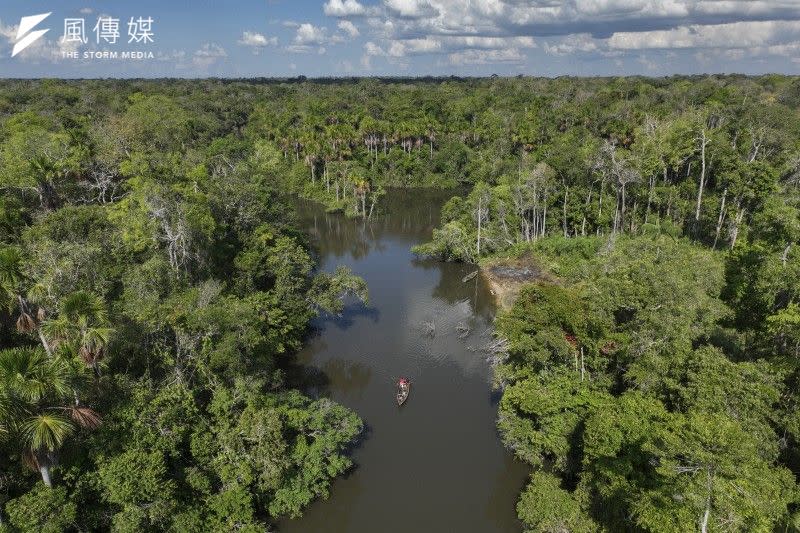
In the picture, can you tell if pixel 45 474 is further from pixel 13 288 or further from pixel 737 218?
pixel 737 218

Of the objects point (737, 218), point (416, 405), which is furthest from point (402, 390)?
point (737, 218)

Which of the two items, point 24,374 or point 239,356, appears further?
point 239,356

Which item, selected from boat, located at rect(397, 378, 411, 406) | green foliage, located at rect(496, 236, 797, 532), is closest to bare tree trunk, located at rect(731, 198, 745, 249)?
green foliage, located at rect(496, 236, 797, 532)

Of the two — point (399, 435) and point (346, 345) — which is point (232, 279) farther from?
point (399, 435)

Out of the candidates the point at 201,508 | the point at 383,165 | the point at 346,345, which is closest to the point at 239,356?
the point at 201,508

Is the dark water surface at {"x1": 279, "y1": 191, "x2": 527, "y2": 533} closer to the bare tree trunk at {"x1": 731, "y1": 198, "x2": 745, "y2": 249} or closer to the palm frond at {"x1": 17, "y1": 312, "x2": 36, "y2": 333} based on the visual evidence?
the palm frond at {"x1": 17, "y1": 312, "x2": 36, "y2": 333}

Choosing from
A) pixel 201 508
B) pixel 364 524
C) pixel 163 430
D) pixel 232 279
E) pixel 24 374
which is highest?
pixel 24 374

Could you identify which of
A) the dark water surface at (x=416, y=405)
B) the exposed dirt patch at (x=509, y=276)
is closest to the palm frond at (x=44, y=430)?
the dark water surface at (x=416, y=405)

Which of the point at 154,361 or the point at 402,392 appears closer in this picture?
the point at 154,361
